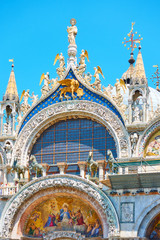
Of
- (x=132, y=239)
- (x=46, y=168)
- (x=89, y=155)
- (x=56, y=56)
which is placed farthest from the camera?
(x=56, y=56)

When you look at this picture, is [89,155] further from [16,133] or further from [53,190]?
[16,133]

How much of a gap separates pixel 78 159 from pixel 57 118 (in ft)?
8.54

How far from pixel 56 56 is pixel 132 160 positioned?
805 cm

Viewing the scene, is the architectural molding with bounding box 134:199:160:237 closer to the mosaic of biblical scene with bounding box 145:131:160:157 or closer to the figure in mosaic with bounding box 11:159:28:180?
the mosaic of biblical scene with bounding box 145:131:160:157

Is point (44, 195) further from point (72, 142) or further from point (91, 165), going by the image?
point (72, 142)

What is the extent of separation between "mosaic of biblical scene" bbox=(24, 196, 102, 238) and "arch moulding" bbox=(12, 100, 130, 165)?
127 inches

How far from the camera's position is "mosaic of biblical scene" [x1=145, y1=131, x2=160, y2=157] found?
31.8 m

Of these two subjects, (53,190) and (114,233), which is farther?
(53,190)

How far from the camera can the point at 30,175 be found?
34.3 m

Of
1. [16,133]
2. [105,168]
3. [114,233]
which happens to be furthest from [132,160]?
[16,133]

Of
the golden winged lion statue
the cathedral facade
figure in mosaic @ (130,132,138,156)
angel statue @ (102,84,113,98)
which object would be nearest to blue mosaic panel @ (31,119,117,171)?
the cathedral facade

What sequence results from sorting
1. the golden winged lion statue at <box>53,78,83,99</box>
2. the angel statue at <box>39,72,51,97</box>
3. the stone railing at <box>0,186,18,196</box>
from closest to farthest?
the stone railing at <box>0,186,18,196</box> → the golden winged lion statue at <box>53,78,83,99</box> → the angel statue at <box>39,72,51,97</box>

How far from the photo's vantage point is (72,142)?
34156 mm

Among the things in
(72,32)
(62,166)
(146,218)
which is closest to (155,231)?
(146,218)
